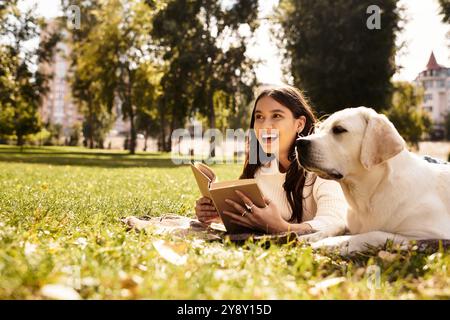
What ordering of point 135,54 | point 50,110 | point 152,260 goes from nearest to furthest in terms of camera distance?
point 152,260 → point 135,54 → point 50,110

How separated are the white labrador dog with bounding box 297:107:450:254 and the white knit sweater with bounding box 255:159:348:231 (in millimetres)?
567

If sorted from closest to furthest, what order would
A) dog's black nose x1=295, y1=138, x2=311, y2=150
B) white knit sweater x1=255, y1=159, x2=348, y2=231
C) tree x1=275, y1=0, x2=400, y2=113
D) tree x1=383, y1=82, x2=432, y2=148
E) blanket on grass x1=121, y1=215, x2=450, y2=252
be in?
1. blanket on grass x1=121, y1=215, x2=450, y2=252
2. dog's black nose x1=295, y1=138, x2=311, y2=150
3. white knit sweater x1=255, y1=159, x2=348, y2=231
4. tree x1=275, y1=0, x2=400, y2=113
5. tree x1=383, y1=82, x2=432, y2=148

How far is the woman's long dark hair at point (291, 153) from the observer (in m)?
5.11

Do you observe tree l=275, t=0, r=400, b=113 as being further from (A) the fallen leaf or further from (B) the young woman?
(A) the fallen leaf

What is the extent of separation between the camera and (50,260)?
109 inches

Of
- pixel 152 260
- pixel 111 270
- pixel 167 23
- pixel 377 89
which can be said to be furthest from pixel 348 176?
pixel 167 23

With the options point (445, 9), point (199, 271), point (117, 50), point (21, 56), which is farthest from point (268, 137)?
point (117, 50)

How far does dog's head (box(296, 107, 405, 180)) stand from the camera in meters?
3.98

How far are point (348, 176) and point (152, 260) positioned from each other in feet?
6.16

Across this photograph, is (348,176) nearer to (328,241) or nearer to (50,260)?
(328,241)

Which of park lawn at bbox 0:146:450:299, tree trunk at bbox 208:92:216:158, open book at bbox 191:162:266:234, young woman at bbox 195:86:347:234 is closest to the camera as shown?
park lawn at bbox 0:146:450:299

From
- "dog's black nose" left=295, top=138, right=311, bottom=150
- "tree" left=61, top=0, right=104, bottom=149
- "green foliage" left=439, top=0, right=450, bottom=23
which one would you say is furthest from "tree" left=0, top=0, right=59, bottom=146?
"dog's black nose" left=295, top=138, right=311, bottom=150

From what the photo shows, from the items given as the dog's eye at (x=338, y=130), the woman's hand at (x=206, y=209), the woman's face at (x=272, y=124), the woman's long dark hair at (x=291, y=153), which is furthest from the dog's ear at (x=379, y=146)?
the woman's hand at (x=206, y=209)

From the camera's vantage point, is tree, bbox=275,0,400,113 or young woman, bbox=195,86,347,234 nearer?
young woman, bbox=195,86,347,234
